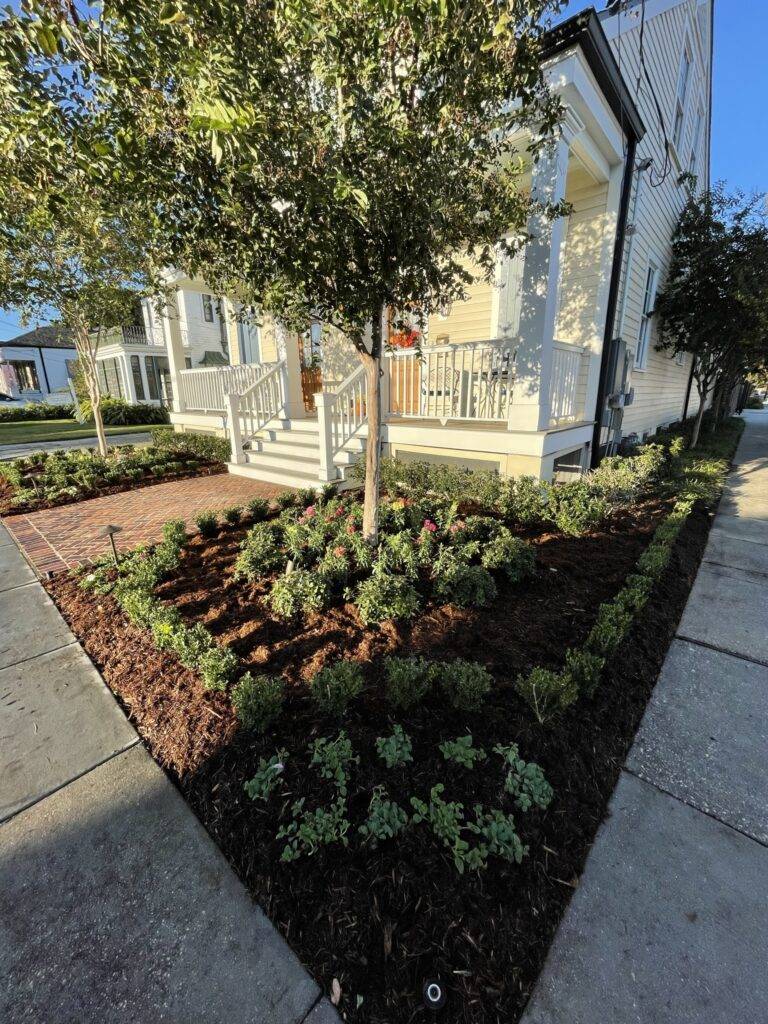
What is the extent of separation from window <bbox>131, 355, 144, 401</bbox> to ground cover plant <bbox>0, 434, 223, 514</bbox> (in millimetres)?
14243

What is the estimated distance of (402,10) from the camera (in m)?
1.75

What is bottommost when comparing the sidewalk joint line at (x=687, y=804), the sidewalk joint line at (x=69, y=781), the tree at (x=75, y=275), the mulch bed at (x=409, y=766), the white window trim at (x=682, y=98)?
the sidewalk joint line at (x=687, y=804)

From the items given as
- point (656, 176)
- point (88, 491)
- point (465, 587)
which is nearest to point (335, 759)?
point (465, 587)

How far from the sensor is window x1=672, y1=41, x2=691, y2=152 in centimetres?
880

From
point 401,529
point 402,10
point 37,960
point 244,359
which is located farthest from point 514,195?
point 244,359

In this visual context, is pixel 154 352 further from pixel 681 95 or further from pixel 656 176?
pixel 681 95

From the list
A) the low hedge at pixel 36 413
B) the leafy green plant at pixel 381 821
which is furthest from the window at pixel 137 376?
the leafy green plant at pixel 381 821

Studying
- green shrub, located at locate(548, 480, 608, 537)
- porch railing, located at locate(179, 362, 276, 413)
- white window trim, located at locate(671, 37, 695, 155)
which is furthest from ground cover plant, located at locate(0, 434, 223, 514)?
white window trim, located at locate(671, 37, 695, 155)

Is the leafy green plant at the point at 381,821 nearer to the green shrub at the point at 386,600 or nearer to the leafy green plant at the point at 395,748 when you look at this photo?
the leafy green plant at the point at 395,748

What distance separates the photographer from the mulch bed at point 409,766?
1.26 m

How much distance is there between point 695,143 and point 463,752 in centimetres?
1580

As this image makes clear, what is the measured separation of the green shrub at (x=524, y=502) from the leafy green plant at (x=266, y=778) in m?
3.31

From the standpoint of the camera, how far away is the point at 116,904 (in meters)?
1.40

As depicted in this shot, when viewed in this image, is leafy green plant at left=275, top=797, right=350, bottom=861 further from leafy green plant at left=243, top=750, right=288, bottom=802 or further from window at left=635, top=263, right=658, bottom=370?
window at left=635, top=263, right=658, bottom=370
